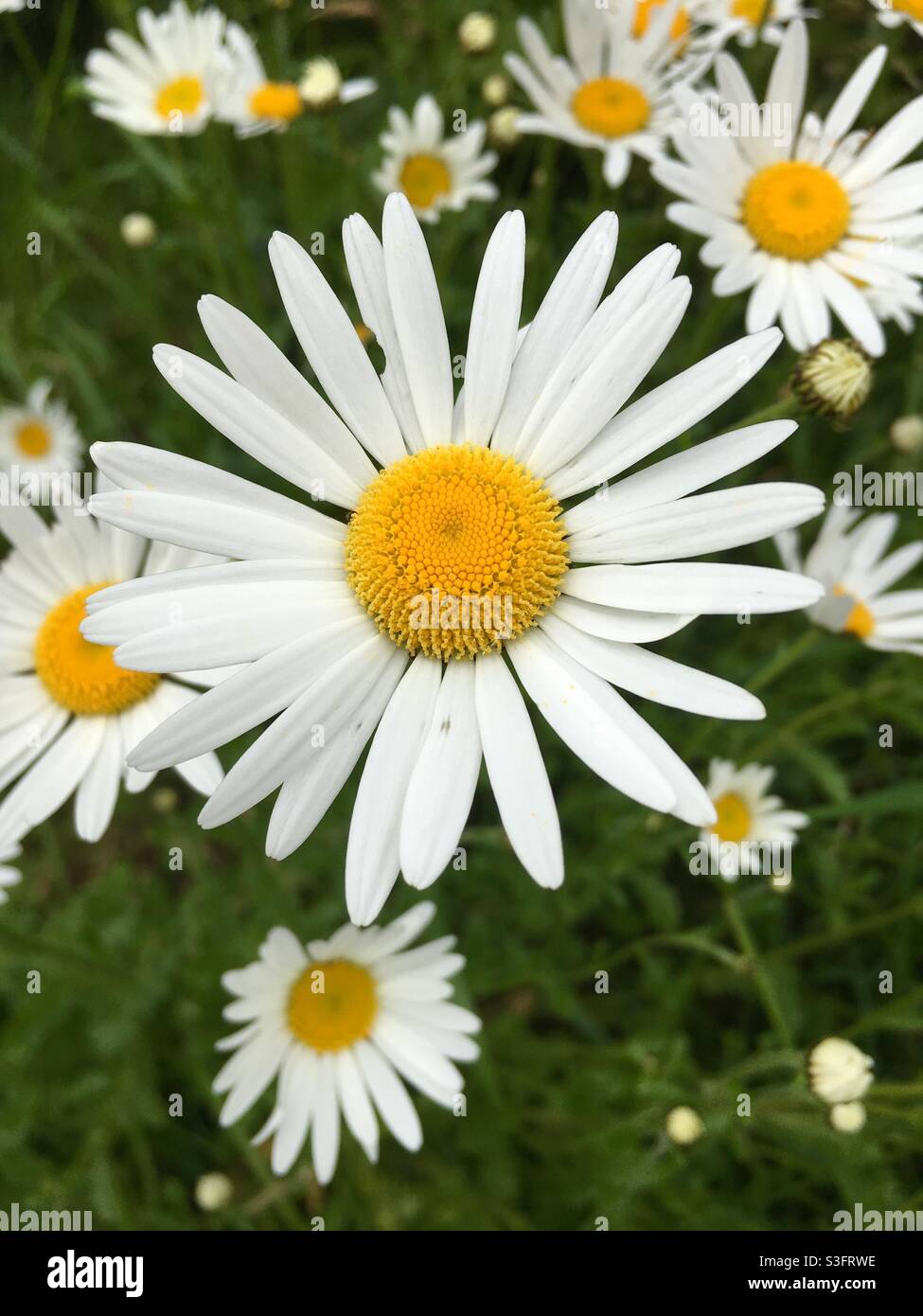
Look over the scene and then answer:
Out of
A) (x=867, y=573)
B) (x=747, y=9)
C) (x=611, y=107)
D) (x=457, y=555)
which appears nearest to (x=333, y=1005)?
(x=457, y=555)

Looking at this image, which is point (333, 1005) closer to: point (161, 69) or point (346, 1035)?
point (346, 1035)

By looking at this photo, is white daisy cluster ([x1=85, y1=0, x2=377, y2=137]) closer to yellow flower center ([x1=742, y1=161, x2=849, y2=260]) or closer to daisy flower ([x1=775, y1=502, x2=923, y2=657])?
yellow flower center ([x1=742, y1=161, x2=849, y2=260])

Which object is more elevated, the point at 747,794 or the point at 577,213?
the point at 577,213

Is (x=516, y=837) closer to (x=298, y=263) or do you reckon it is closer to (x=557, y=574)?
(x=557, y=574)

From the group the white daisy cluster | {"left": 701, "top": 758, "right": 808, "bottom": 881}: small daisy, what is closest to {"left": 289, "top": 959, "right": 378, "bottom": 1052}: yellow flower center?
{"left": 701, "top": 758, "right": 808, "bottom": 881}: small daisy

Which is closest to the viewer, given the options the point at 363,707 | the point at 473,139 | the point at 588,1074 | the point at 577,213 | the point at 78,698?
the point at 363,707
